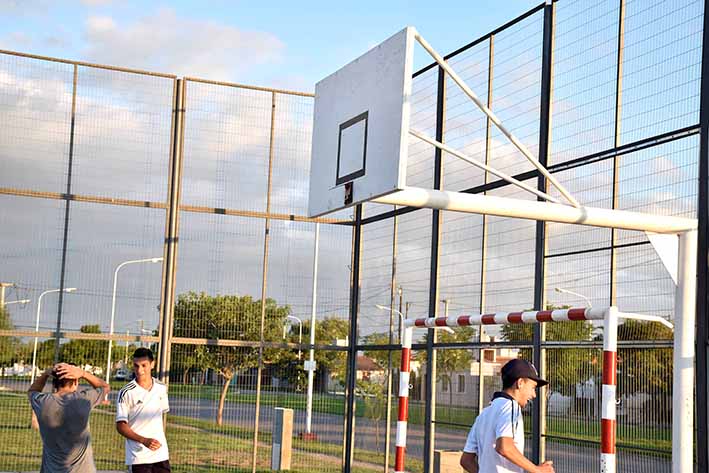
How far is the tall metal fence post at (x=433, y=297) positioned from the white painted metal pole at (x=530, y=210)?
4629mm

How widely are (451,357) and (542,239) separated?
2.34 metres

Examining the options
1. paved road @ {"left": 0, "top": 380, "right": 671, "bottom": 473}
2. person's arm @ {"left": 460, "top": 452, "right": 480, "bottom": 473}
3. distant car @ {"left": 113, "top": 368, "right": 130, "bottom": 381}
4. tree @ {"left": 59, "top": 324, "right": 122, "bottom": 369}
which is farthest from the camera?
distant car @ {"left": 113, "top": 368, "right": 130, "bottom": 381}

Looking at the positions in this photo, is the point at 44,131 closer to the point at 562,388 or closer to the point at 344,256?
the point at 344,256

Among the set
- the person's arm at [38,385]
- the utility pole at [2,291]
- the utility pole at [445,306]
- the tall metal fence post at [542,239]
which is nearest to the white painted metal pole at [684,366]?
the tall metal fence post at [542,239]

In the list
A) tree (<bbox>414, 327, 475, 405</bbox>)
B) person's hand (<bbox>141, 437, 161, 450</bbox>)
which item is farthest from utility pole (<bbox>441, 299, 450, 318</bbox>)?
person's hand (<bbox>141, 437, 161, 450</bbox>)

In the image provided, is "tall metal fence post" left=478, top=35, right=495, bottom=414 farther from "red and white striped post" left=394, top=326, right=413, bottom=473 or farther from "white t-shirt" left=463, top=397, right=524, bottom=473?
"white t-shirt" left=463, top=397, right=524, bottom=473

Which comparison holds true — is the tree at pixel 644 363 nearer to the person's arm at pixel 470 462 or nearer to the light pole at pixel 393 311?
the person's arm at pixel 470 462

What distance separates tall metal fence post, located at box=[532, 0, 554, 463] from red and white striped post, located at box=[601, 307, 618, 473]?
9.09ft

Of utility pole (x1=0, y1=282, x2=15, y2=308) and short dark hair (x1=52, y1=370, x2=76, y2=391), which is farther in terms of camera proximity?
utility pole (x1=0, y1=282, x2=15, y2=308)

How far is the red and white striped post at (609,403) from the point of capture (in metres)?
8.00

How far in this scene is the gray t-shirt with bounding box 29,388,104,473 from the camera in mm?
7504

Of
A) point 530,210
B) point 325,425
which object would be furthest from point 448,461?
point 530,210

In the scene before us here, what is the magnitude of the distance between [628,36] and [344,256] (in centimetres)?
624

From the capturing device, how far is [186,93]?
14.6 meters
